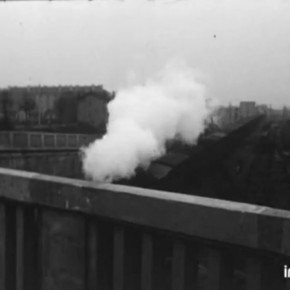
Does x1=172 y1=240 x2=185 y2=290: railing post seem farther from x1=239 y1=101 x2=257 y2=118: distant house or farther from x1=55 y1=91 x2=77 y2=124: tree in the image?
x1=55 y1=91 x2=77 y2=124: tree

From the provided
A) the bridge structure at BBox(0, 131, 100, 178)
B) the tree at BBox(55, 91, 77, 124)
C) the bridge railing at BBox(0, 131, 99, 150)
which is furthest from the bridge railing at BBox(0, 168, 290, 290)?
the tree at BBox(55, 91, 77, 124)

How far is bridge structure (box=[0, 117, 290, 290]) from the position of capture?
1424mm

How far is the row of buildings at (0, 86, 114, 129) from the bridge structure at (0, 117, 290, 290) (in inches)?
110

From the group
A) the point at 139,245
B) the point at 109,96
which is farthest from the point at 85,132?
the point at 139,245

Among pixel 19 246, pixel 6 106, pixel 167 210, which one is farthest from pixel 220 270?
pixel 6 106

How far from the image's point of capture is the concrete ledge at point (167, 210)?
1.38 metres

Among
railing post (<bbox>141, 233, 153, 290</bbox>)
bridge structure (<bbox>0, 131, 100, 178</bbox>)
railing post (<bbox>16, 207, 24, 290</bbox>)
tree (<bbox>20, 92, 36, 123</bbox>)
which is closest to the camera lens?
railing post (<bbox>141, 233, 153, 290</bbox>)

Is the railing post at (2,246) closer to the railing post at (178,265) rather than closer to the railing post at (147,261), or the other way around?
the railing post at (147,261)

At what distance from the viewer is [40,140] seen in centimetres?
654

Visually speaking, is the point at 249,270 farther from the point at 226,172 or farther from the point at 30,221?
the point at 226,172

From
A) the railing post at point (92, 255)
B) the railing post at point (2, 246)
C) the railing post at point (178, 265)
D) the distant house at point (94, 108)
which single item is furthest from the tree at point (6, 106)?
the railing post at point (178, 265)

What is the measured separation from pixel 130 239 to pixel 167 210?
0.26m

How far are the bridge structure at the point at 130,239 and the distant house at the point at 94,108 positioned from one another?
8.95 feet

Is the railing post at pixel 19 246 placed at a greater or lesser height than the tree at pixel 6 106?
lesser
